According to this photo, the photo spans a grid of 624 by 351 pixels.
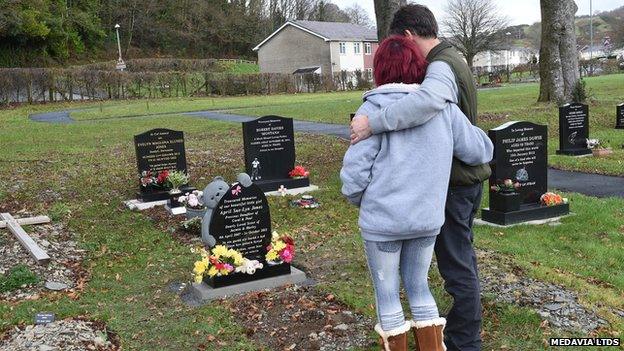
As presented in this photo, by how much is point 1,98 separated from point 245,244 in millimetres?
37865

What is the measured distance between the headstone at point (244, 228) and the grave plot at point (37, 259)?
66.1 inches

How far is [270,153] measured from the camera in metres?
10.4

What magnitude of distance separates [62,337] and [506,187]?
5.33 m

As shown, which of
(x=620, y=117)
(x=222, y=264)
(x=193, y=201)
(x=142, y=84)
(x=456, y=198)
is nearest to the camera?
(x=456, y=198)

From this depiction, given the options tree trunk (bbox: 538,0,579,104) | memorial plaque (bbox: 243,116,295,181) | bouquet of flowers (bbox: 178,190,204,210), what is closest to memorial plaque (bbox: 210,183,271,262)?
bouquet of flowers (bbox: 178,190,204,210)

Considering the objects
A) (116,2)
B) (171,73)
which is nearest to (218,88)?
(171,73)

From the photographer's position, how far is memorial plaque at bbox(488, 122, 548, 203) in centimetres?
780

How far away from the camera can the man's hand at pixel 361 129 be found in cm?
328

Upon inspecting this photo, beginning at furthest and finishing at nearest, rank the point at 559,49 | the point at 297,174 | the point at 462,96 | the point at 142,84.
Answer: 1. the point at 142,84
2. the point at 559,49
3. the point at 297,174
4. the point at 462,96

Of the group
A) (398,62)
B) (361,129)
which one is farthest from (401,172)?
(398,62)

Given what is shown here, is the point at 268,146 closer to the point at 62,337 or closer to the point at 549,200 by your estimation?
the point at 549,200

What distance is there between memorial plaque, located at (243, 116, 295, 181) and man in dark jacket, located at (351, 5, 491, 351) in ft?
21.8

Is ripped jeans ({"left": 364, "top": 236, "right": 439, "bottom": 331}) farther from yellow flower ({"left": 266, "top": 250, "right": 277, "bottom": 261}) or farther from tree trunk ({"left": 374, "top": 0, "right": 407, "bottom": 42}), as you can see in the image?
tree trunk ({"left": 374, "top": 0, "right": 407, "bottom": 42})

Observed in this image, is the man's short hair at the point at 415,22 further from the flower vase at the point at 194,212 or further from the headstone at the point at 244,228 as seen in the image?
the flower vase at the point at 194,212
